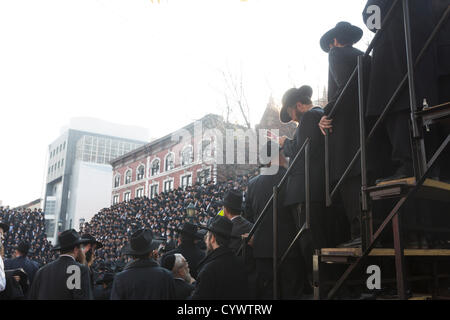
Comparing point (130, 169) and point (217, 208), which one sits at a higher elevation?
point (130, 169)

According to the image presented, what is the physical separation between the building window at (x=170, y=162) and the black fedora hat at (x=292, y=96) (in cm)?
3402

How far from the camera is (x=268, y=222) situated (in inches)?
161

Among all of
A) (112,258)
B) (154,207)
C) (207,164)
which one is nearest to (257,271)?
(154,207)

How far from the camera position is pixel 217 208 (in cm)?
1202

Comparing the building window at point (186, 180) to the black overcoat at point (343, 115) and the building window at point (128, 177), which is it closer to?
the building window at point (128, 177)

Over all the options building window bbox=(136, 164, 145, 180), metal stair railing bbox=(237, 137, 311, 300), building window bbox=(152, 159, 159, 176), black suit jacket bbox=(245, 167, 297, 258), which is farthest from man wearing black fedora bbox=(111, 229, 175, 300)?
building window bbox=(136, 164, 145, 180)

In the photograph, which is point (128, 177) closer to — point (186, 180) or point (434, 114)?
point (186, 180)

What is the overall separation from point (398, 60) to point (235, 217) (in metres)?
2.51

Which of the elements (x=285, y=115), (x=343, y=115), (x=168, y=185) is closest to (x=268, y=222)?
(x=285, y=115)

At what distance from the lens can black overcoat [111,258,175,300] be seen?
3471 millimetres

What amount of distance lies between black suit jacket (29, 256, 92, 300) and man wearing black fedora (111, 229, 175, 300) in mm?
436
